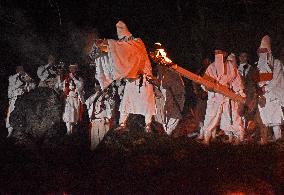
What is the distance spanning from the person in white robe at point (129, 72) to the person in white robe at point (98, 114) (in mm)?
388

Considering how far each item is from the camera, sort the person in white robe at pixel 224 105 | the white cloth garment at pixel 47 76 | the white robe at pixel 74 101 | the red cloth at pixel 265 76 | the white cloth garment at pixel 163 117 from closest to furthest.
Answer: the person in white robe at pixel 224 105 → the red cloth at pixel 265 76 → the white cloth garment at pixel 163 117 → the white robe at pixel 74 101 → the white cloth garment at pixel 47 76

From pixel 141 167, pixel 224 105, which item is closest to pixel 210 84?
pixel 224 105

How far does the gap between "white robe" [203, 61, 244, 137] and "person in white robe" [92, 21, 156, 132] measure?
136cm

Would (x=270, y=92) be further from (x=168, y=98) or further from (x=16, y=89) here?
(x=16, y=89)

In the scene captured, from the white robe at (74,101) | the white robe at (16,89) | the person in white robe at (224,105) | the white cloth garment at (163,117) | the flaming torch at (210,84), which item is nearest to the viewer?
the flaming torch at (210,84)

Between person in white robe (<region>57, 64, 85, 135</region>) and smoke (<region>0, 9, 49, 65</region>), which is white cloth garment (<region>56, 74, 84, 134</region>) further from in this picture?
smoke (<region>0, 9, 49, 65</region>)

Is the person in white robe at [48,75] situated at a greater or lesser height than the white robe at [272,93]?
greater

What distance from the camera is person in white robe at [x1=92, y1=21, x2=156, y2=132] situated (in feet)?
45.1

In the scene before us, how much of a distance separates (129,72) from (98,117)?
1319 millimetres

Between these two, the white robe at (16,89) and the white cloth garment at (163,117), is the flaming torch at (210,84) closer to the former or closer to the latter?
the white cloth garment at (163,117)

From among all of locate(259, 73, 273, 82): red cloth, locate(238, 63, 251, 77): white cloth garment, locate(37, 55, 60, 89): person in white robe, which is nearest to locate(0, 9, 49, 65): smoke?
locate(37, 55, 60, 89): person in white robe

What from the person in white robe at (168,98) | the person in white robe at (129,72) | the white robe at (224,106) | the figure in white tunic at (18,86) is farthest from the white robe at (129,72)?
the figure in white tunic at (18,86)

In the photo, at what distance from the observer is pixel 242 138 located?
13680 millimetres

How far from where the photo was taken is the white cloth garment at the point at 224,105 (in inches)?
537
